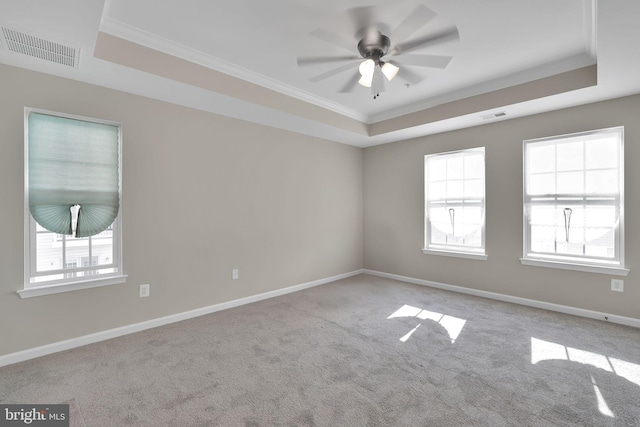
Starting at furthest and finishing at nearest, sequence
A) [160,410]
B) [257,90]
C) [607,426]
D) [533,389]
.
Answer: [257,90] → [533,389] → [160,410] → [607,426]

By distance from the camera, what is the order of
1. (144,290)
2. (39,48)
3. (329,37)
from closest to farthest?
(329,37), (39,48), (144,290)

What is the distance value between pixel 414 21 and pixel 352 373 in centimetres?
254

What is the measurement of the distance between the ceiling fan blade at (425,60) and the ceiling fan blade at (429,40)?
5 centimetres

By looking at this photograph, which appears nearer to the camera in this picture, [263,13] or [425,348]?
[263,13]

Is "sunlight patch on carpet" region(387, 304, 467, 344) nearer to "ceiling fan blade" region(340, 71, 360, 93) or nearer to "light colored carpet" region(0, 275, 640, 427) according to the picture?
"light colored carpet" region(0, 275, 640, 427)

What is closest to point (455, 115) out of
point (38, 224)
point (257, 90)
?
point (257, 90)

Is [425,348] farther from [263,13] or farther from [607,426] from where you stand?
[263,13]

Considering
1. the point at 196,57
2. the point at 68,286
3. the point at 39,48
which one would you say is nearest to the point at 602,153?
the point at 196,57

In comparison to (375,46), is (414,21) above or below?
below

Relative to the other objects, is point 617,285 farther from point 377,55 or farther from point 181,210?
point 181,210

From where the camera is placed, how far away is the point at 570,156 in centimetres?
361

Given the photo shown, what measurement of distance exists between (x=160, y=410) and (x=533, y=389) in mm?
2527

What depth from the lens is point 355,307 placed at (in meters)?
3.82

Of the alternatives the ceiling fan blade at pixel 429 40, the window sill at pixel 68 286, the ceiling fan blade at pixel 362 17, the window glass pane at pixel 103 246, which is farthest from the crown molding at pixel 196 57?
the window sill at pixel 68 286
